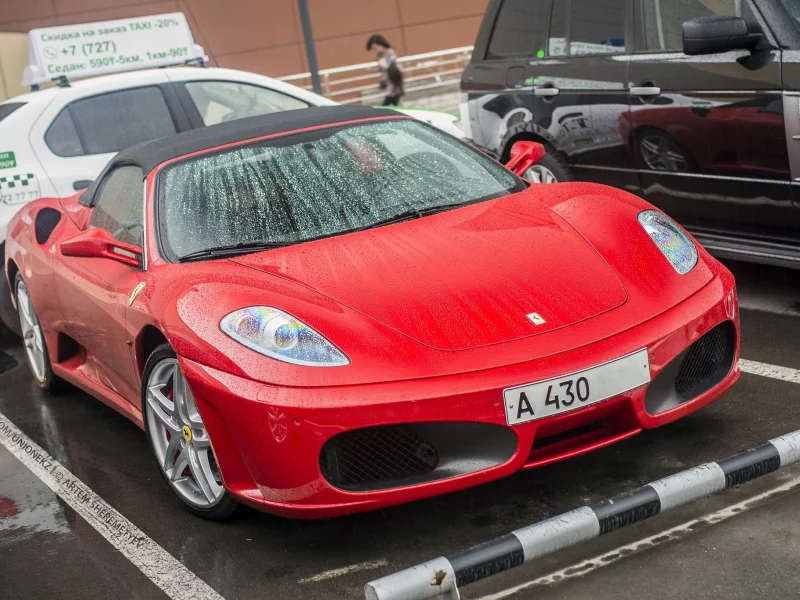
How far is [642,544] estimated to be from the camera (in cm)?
342

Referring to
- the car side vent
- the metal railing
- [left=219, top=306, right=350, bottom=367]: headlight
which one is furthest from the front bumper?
the metal railing

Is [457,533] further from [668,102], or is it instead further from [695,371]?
[668,102]

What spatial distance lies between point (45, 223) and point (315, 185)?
1945mm

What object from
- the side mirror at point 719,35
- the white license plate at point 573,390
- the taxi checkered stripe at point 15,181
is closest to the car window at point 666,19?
the side mirror at point 719,35

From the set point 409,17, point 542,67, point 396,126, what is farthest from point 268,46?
point 396,126

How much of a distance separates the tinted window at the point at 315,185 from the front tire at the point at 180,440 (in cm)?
50

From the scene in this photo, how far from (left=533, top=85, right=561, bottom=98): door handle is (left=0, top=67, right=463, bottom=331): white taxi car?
2.11 m

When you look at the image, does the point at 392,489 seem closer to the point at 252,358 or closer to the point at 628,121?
the point at 252,358

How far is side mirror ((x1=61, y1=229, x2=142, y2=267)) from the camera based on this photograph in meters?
4.45

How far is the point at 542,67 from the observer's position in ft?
22.8

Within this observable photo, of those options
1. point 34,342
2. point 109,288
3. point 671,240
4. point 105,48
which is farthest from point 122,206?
point 105,48

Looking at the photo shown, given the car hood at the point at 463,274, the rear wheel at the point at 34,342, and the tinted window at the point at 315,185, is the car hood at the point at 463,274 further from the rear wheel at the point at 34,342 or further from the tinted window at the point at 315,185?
the rear wheel at the point at 34,342

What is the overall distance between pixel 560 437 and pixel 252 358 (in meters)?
1.00

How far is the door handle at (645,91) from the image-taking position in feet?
19.7
